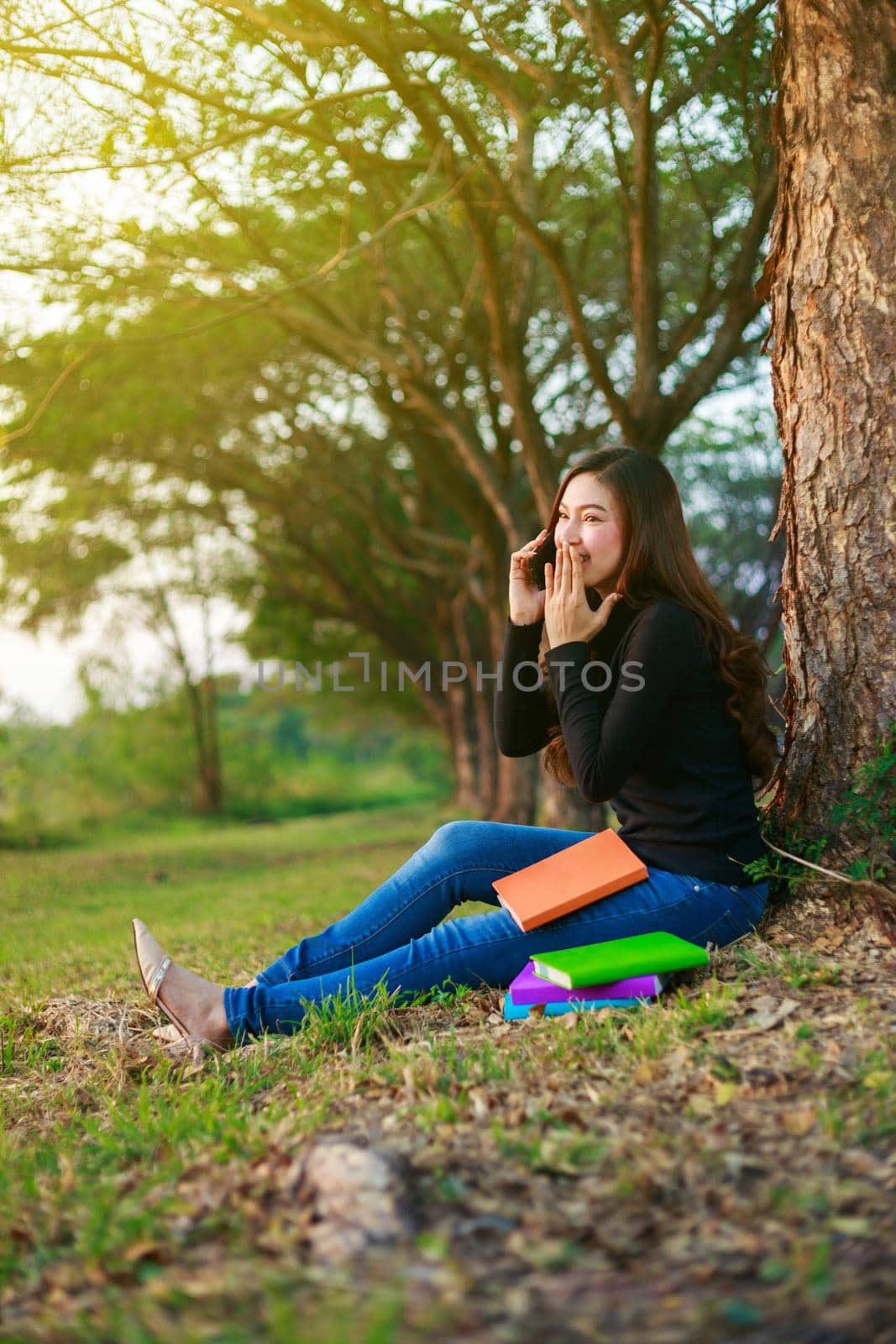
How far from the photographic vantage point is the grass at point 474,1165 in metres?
1.82

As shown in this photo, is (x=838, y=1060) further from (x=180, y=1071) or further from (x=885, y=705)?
(x=180, y=1071)

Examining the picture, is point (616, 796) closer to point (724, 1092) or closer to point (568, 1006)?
point (568, 1006)

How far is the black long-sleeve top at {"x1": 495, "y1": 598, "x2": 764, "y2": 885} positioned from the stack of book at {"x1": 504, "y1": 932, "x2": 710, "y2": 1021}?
0.31 metres

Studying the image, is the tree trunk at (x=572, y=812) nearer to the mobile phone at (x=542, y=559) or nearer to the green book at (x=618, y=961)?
the mobile phone at (x=542, y=559)

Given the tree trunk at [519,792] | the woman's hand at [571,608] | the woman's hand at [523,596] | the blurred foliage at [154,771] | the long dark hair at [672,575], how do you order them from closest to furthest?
the long dark hair at [672,575] → the woman's hand at [571,608] → the woman's hand at [523,596] → the tree trunk at [519,792] → the blurred foliage at [154,771]

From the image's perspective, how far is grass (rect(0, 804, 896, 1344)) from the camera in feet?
5.96

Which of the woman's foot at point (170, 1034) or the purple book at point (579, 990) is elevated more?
the purple book at point (579, 990)

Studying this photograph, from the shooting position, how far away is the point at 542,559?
4102mm

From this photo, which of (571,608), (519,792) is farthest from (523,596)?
(519,792)

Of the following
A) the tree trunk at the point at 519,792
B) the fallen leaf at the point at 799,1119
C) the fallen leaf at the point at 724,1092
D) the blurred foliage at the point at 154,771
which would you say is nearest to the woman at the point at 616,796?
the fallen leaf at the point at 724,1092

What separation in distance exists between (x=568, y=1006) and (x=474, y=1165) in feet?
3.13

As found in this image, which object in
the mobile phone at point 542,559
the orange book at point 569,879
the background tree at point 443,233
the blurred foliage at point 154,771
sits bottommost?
the blurred foliage at point 154,771

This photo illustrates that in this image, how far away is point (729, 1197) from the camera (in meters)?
2.09

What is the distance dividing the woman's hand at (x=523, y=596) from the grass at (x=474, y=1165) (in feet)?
4.36
